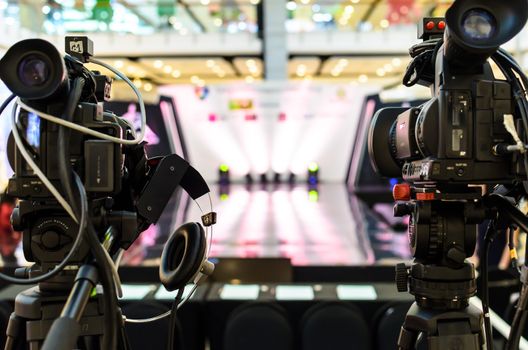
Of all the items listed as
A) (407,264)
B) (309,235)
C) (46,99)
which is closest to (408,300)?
(407,264)

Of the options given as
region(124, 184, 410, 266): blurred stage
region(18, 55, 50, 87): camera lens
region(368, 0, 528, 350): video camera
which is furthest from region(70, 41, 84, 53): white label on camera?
region(124, 184, 410, 266): blurred stage

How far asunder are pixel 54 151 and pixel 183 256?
16.2 inches

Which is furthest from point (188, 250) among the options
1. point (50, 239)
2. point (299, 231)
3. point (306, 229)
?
point (306, 229)

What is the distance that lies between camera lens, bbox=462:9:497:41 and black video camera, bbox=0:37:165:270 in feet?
2.92

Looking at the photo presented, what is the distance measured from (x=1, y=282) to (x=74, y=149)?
2.53m

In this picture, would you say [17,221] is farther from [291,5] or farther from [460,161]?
[291,5]

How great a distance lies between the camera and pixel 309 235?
5680 millimetres

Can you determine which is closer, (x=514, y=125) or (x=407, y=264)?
(x=514, y=125)

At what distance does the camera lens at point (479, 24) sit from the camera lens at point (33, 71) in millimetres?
989

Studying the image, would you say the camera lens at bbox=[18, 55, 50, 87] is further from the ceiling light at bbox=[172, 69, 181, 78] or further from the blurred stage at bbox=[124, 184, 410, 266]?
the ceiling light at bbox=[172, 69, 181, 78]

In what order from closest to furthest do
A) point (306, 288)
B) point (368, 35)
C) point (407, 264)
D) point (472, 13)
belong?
point (472, 13) < point (407, 264) < point (306, 288) < point (368, 35)

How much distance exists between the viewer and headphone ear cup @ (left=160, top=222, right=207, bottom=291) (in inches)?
50.1

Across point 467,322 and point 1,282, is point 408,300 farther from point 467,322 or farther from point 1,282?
point 1,282

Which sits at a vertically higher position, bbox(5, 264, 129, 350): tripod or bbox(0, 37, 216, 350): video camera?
bbox(0, 37, 216, 350): video camera
